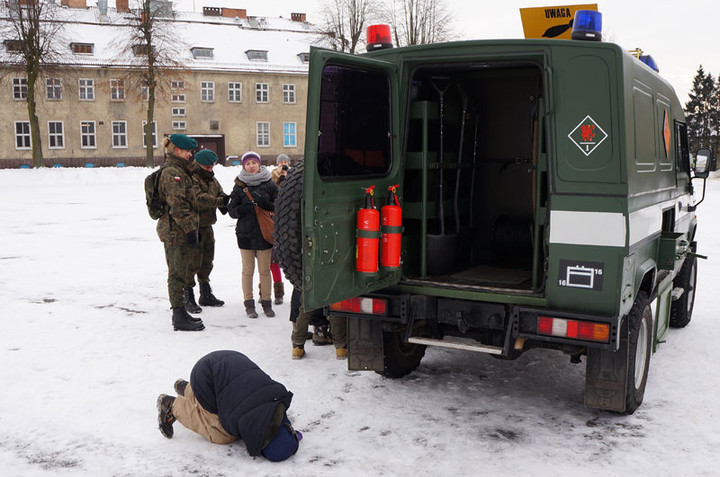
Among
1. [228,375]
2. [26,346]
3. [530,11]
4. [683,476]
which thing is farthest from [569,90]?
[26,346]

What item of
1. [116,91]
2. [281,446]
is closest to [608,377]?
[281,446]

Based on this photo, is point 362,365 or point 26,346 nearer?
point 362,365

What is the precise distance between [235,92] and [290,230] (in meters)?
47.2

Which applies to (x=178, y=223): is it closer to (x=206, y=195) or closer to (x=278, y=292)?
(x=206, y=195)

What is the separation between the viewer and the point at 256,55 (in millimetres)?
51469

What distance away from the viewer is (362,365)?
554cm

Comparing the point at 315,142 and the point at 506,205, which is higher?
the point at 315,142

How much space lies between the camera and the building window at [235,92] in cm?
5009

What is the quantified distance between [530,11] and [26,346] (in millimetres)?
5341

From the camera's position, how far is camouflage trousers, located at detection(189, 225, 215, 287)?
780 cm

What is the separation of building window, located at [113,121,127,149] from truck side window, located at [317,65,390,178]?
46.8 m

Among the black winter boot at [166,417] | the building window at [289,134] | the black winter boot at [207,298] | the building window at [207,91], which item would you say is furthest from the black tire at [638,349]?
the building window at [289,134]

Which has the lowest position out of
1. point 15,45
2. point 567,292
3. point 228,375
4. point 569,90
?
point 228,375

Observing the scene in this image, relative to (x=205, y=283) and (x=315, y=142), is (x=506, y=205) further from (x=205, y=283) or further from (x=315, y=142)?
(x=205, y=283)
